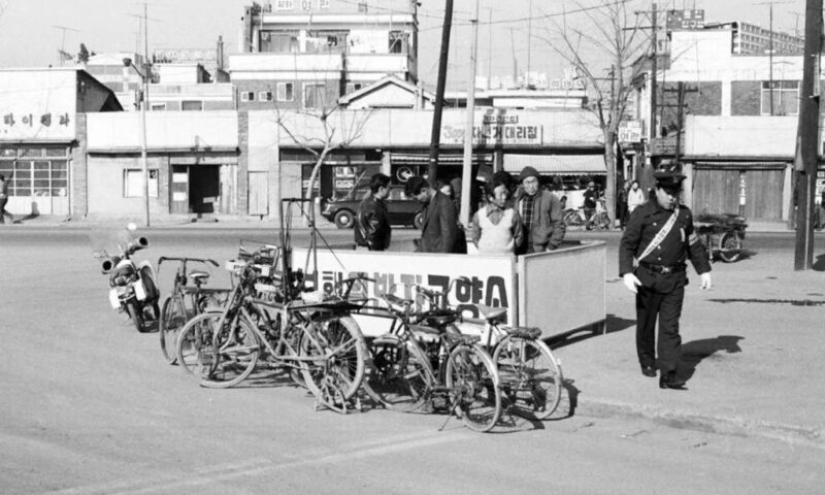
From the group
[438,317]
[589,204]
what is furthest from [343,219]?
[438,317]

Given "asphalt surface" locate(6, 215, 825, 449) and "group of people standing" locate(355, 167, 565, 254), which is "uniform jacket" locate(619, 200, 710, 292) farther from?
"group of people standing" locate(355, 167, 565, 254)

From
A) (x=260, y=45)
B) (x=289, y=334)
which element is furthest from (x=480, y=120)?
(x=289, y=334)

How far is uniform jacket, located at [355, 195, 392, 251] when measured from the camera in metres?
12.1

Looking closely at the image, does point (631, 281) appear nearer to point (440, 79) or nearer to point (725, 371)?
point (725, 371)

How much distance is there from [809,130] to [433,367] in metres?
13.8

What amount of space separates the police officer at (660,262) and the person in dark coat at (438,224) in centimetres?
234

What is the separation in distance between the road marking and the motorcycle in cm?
573

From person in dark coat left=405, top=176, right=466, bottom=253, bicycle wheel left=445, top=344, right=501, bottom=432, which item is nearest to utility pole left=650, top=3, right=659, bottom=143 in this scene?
person in dark coat left=405, top=176, right=466, bottom=253

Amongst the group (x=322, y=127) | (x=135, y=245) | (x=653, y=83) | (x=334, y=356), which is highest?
(x=653, y=83)

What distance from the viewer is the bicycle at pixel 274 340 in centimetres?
857

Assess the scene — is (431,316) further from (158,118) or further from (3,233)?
(158,118)

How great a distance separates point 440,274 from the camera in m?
10.6

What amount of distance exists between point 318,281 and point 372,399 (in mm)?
3111

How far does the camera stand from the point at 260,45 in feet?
272
